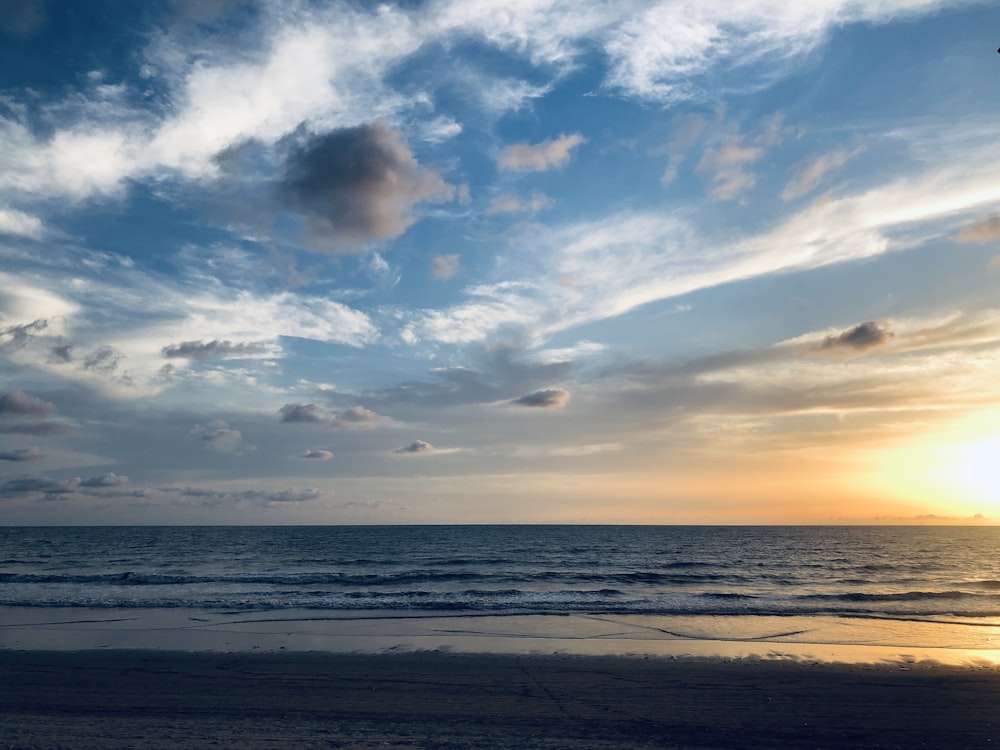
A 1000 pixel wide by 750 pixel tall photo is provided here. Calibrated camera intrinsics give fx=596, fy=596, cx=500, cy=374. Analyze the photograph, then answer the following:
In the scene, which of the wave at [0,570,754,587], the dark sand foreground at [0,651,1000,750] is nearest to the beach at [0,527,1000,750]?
the dark sand foreground at [0,651,1000,750]

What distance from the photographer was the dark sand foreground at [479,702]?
36.5ft

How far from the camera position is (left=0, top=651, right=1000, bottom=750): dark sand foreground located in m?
11.1

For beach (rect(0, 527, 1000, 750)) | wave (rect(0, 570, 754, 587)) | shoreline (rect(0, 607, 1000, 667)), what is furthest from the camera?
wave (rect(0, 570, 754, 587))

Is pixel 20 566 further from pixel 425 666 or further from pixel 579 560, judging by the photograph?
pixel 425 666

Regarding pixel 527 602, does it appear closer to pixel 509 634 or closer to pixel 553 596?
pixel 553 596

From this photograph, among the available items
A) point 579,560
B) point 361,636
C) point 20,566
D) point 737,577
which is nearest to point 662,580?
point 737,577

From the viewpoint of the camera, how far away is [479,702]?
13062 mm

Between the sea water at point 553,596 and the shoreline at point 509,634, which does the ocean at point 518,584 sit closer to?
the sea water at point 553,596

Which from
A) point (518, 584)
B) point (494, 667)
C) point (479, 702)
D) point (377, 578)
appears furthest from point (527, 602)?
point (479, 702)

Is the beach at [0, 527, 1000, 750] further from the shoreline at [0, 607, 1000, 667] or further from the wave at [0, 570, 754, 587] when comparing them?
the wave at [0, 570, 754, 587]

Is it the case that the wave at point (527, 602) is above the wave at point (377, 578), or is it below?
above

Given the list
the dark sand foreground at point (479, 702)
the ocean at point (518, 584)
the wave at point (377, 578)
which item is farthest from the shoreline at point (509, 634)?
the wave at point (377, 578)

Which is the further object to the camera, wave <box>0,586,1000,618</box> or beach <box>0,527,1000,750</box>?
wave <box>0,586,1000,618</box>

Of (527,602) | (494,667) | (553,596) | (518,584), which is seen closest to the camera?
(494,667)
